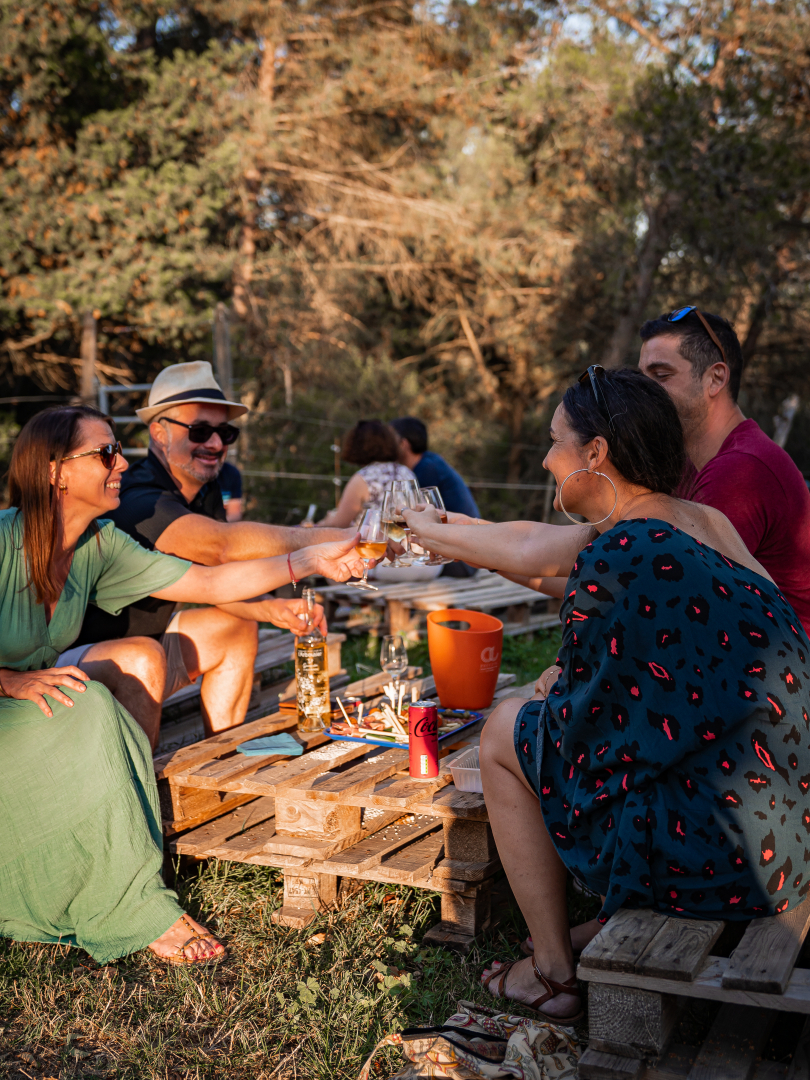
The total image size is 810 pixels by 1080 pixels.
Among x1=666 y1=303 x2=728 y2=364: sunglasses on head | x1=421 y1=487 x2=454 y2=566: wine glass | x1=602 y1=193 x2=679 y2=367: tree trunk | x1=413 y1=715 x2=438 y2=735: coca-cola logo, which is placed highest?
x1=602 y1=193 x2=679 y2=367: tree trunk

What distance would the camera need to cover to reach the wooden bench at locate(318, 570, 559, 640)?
6469 millimetres

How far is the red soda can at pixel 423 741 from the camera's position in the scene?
9.34 ft

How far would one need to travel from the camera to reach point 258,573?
144 inches

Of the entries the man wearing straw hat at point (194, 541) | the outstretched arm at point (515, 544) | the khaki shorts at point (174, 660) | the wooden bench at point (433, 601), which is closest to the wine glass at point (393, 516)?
the outstretched arm at point (515, 544)

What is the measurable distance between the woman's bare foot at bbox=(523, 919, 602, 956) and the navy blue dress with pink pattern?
0.64 m

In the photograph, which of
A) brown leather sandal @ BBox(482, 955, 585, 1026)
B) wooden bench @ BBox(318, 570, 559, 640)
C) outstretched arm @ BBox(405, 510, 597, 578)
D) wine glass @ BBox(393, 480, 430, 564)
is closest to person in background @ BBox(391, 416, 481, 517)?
wooden bench @ BBox(318, 570, 559, 640)

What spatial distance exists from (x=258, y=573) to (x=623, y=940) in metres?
2.18

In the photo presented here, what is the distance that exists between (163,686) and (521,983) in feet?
5.47

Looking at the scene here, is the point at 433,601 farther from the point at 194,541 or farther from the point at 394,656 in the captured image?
the point at 394,656

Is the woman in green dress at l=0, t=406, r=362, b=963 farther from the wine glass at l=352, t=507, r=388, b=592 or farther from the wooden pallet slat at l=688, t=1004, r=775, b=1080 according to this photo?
the wooden pallet slat at l=688, t=1004, r=775, b=1080

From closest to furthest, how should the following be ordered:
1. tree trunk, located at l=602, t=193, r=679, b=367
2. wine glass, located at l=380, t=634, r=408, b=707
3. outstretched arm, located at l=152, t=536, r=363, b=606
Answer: wine glass, located at l=380, t=634, r=408, b=707 < outstretched arm, located at l=152, t=536, r=363, b=606 < tree trunk, located at l=602, t=193, r=679, b=367

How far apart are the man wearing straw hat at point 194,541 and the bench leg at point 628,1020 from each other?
6.48 ft

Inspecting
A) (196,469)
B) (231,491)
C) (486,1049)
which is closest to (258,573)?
(196,469)

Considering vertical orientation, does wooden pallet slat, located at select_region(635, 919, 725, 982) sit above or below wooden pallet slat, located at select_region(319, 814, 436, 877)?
above
